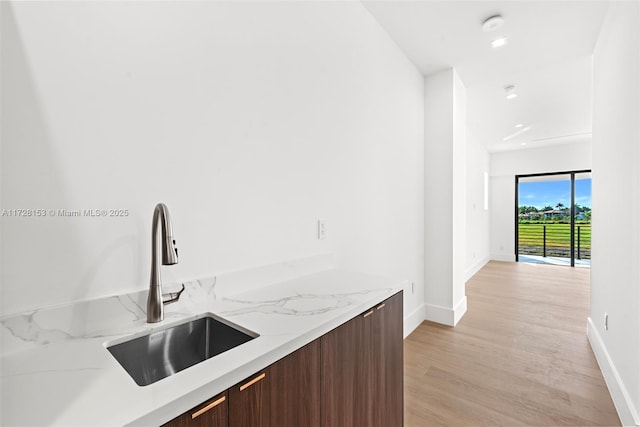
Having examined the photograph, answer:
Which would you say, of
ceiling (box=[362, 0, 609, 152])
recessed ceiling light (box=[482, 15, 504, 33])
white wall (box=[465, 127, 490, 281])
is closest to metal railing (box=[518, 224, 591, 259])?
white wall (box=[465, 127, 490, 281])

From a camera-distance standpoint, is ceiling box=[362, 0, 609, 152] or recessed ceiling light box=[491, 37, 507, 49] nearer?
ceiling box=[362, 0, 609, 152]

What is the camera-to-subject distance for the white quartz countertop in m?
0.56

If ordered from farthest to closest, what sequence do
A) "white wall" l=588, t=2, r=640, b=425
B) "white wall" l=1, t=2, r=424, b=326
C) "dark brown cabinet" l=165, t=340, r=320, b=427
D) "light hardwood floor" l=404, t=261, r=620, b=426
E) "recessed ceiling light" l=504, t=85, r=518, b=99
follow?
"recessed ceiling light" l=504, t=85, r=518, b=99 → "light hardwood floor" l=404, t=261, r=620, b=426 → "white wall" l=588, t=2, r=640, b=425 → "white wall" l=1, t=2, r=424, b=326 → "dark brown cabinet" l=165, t=340, r=320, b=427

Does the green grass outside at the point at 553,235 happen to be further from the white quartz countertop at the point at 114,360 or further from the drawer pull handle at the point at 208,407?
the drawer pull handle at the point at 208,407

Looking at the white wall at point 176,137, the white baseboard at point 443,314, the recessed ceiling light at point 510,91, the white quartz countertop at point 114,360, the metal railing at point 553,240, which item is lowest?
the white baseboard at point 443,314

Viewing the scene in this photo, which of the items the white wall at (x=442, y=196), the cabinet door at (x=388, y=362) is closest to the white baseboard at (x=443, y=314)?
the white wall at (x=442, y=196)

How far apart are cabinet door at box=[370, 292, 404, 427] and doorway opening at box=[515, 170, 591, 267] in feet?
22.8

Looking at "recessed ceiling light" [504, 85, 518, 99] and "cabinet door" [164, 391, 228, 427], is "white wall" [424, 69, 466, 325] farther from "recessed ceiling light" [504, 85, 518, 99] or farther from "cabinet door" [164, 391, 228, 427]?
"cabinet door" [164, 391, 228, 427]

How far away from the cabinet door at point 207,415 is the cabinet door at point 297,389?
0.15m

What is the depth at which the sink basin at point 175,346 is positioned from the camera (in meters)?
0.89

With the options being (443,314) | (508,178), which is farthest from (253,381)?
(508,178)

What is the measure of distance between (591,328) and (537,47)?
258cm

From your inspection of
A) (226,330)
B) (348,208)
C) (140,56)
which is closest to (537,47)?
(348,208)

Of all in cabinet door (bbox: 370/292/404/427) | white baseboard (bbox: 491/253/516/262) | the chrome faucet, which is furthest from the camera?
white baseboard (bbox: 491/253/516/262)
